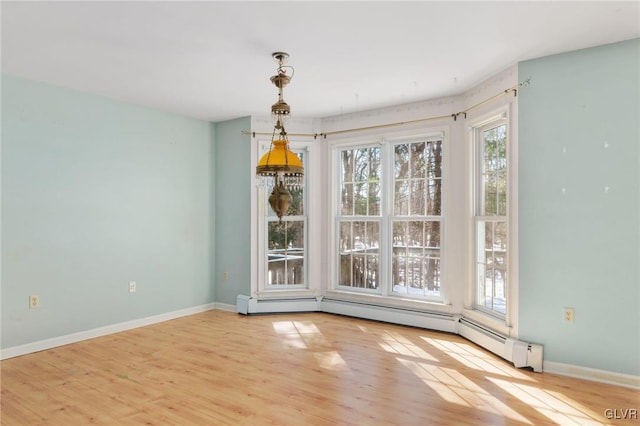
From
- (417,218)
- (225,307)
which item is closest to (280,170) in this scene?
(417,218)

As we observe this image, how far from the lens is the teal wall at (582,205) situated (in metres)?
3.08

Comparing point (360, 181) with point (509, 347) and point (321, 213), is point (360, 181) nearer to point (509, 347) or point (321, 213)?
point (321, 213)

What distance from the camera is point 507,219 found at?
12.0 feet

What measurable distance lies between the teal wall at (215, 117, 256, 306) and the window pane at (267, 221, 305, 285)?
0.30m

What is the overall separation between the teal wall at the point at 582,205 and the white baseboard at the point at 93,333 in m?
3.88

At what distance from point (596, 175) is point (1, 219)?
16.8ft

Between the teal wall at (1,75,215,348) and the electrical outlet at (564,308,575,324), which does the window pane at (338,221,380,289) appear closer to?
the teal wall at (1,75,215,348)

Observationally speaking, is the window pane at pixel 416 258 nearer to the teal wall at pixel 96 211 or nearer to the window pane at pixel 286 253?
the window pane at pixel 286 253

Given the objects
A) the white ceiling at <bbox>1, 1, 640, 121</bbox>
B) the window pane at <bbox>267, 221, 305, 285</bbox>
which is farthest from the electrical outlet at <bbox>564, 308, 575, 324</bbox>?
the window pane at <bbox>267, 221, 305, 285</bbox>

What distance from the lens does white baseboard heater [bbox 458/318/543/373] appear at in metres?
3.37

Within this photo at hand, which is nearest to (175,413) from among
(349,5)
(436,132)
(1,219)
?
(1,219)

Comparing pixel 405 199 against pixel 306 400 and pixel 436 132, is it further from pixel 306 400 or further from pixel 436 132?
pixel 306 400

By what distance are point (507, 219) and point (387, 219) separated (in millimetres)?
1603

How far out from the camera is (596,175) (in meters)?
3.19
